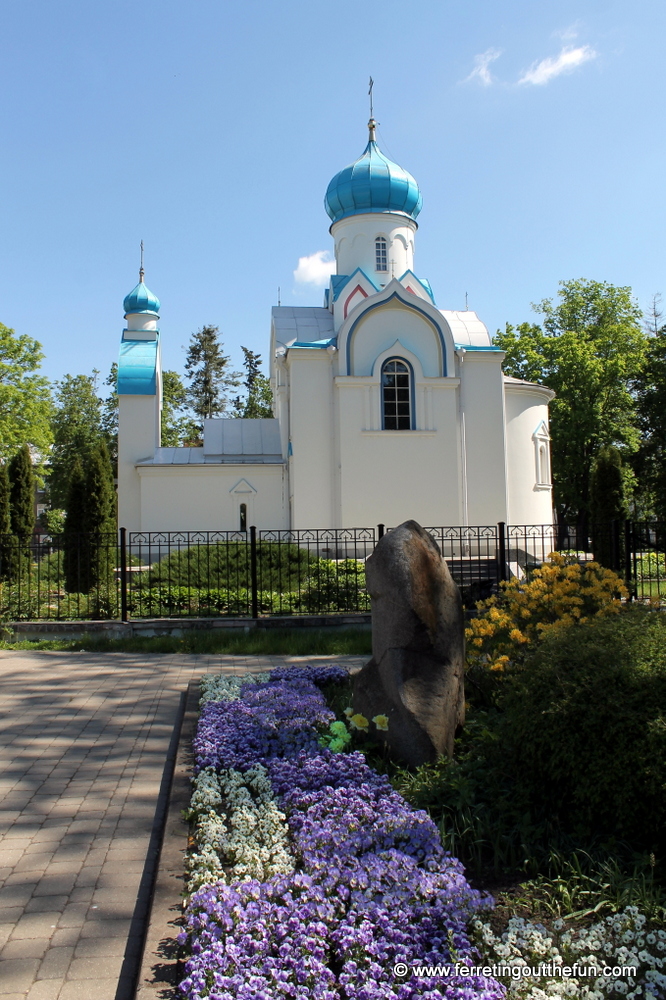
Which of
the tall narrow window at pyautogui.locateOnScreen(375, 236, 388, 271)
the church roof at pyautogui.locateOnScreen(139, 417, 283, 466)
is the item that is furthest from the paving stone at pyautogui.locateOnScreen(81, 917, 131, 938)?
the tall narrow window at pyautogui.locateOnScreen(375, 236, 388, 271)

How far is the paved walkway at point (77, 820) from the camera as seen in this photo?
2.67 m

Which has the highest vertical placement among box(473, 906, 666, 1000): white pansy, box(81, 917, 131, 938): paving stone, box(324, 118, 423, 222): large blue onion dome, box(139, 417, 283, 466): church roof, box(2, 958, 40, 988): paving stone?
box(324, 118, 423, 222): large blue onion dome

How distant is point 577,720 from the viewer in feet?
10.0

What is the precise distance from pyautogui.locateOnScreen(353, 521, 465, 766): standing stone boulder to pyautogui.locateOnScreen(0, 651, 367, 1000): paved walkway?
1450 millimetres

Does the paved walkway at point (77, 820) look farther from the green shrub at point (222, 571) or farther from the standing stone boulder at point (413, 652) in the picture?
the green shrub at point (222, 571)

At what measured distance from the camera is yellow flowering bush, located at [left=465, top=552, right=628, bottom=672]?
5414 millimetres

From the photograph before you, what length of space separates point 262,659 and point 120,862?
5056 mm

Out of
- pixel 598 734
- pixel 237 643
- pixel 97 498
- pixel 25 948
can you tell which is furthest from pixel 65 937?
pixel 97 498

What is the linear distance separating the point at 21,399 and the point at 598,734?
2731 centimetres

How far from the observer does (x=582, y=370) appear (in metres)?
27.5

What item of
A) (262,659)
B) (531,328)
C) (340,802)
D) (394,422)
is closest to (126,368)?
(394,422)

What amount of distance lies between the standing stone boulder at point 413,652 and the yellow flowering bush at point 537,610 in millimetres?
1040

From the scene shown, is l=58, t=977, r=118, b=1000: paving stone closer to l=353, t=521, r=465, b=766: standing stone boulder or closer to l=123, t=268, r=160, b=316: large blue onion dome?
l=353, t=521, r=465, b=766: standing stone boulder

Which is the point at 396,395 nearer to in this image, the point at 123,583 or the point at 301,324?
the point at 301,324
